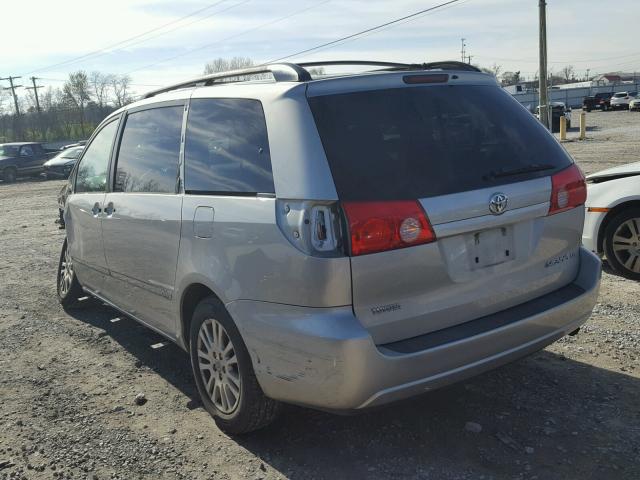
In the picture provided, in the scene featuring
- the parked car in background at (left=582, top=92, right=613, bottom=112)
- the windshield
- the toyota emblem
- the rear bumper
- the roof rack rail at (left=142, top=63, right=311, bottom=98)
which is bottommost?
the parked car in background at (left=582, top=92, right=613, bottom=112)

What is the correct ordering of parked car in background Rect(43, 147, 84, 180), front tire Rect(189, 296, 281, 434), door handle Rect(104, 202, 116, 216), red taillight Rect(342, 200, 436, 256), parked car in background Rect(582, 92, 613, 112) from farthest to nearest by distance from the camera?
parked car in background Rect(582, 92, 613, 112)
parked car in background Rect(43, 147, 84, 180)
door handle Rect(104, 202, 116, 216)
front tire Rect(189, 296, 281, 434)
red taillight Rect(342, 200, 436, 256)

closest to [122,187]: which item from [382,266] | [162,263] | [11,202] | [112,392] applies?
[162,263]

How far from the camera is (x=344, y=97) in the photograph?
298cm

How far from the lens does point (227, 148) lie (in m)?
3.39

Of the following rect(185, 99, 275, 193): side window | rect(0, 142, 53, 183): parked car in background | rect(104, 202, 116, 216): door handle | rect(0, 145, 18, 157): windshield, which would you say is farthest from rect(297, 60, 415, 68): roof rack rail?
rect(0, 145, 18, 157): windshield

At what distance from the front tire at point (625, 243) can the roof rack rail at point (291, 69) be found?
302 cm

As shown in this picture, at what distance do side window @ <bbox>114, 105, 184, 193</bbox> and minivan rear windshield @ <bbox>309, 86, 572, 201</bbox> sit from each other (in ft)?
4.14

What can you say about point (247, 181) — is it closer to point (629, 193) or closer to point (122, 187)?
point (122, 187)

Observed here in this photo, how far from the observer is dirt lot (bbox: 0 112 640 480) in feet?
10.3

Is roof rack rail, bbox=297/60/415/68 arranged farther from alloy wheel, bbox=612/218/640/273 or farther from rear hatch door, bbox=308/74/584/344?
alloy wheel, bbox=612/218/640/273

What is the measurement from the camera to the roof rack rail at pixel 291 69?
3134 mm

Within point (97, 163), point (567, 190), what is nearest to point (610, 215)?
point (567, 190)

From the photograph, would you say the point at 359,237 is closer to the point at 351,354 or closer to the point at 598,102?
the point at 351,354

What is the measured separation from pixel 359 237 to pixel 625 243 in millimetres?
4208
